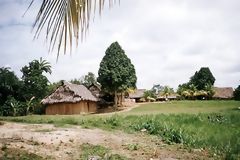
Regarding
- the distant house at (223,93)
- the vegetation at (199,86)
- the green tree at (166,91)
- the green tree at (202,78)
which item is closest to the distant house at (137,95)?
the green tree at (166,91)

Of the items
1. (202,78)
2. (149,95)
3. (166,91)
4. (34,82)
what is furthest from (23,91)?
(202,78)

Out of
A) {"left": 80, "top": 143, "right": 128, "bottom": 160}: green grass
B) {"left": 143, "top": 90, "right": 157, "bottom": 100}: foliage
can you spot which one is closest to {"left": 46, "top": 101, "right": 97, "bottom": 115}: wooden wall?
{"left": 143, "top": 90, "right": 157, "bottom": 100}: foliage

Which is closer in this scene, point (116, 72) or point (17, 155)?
point (17, 155)

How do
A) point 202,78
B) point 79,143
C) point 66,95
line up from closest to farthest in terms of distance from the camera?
point 79,143 → point 66,95 → point 202,78

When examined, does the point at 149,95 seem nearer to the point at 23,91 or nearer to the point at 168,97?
the point at 168,97

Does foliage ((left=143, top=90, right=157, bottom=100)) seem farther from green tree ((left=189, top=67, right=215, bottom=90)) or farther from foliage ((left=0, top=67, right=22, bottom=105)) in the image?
foliage ((left=0, top=67, right=22, bottom=105))

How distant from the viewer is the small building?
4422cm

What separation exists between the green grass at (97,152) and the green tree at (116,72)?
3403cm

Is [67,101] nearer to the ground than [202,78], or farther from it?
nearer to the ground

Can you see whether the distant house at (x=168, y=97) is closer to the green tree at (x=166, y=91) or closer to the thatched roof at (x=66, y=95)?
the green tree at (x=166, y=91)

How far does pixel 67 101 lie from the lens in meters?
44.1

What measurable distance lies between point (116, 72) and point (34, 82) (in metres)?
10.1

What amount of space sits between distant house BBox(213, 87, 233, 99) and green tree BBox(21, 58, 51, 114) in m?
29.3

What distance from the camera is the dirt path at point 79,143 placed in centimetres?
1046
